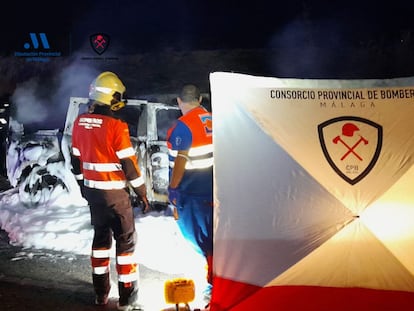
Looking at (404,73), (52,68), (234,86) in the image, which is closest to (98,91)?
(234,86)

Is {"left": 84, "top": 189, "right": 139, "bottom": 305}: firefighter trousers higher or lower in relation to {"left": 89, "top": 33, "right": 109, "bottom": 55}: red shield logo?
lower

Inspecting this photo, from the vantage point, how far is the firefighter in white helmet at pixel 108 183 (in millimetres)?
4594

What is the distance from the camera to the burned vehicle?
714 cm

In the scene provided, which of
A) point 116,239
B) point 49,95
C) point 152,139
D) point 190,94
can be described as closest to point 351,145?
point 190,94

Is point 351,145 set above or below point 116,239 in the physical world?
above

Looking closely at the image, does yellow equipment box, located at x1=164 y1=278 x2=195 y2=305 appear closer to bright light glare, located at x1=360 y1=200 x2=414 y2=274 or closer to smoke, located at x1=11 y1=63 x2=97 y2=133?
bright light glare, located at x1=360 y1=200 x2=414 y2=274

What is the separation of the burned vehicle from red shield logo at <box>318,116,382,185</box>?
3.66m

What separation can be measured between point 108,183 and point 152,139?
102 inches

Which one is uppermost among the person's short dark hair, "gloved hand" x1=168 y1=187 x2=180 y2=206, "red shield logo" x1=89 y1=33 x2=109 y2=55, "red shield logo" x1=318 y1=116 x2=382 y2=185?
"red shield logo" x1=89 y1=33 x2=109 y2=55

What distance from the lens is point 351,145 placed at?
12.6ft

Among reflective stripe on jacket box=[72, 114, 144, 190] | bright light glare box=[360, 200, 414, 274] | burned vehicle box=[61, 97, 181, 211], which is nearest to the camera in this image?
bright light glare box=[360, 200, 414, 274]

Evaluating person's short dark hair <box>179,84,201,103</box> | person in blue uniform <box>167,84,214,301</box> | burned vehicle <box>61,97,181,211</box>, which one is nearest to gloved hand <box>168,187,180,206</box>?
person in blue uniform <box>167,84,214,301</box>

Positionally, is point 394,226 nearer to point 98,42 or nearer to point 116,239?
point 116,239

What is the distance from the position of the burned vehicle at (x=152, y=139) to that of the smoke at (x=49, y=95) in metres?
1.48
